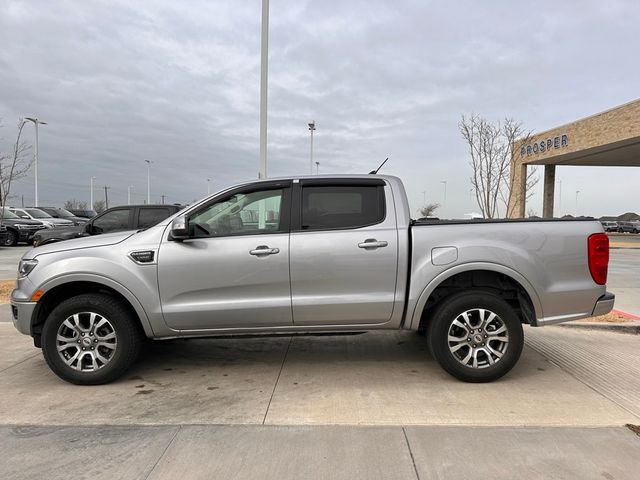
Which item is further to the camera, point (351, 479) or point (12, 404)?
point (12, 404)

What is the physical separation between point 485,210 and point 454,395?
1092 centimetres

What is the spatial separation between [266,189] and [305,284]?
1020 mm

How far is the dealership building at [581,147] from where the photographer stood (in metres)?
21.9

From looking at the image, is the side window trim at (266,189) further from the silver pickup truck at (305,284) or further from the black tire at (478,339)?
the black tire at (478,339)

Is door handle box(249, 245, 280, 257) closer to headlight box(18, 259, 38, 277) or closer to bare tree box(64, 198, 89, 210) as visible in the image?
headlight box(18, 259, 38, 277)

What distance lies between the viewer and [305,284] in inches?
169

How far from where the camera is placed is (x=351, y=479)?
2.85 metres

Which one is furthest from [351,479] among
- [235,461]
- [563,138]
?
[563,138]

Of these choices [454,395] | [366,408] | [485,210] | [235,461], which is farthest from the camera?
[485,210]

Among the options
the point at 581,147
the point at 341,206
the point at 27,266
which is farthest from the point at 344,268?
the point at 581,147

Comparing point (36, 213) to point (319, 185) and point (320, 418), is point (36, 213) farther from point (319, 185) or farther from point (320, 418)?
point (320, 418)

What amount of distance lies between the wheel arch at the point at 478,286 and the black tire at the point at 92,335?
104 inches

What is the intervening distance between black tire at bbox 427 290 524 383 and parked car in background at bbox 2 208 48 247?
67.7 ft

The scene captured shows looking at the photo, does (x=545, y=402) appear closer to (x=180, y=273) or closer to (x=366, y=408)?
(x=366, y=408)
